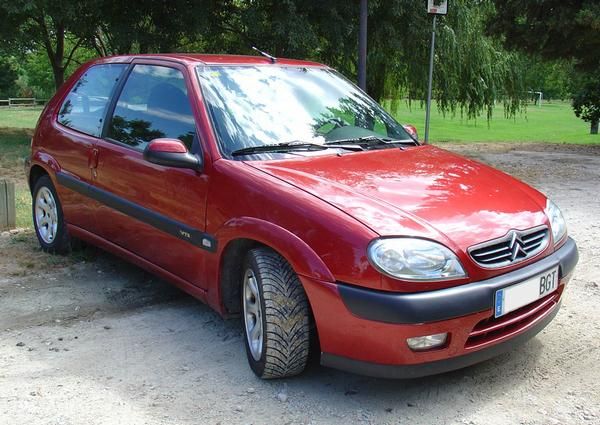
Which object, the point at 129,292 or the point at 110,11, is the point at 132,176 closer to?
the point at 129,292

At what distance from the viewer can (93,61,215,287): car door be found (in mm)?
3686

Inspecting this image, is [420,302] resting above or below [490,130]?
above

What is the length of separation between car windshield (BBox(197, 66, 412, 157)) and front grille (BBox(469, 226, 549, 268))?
4.29 feet

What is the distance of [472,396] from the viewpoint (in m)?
3.08

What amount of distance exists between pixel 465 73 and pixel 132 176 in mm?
12841

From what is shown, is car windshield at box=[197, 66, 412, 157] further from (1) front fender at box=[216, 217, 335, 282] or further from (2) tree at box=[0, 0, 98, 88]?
(2) tree at box=[0, 0, 98, 88]

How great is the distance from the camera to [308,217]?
295cm

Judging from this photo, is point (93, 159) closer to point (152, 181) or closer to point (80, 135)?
point (80, 135)

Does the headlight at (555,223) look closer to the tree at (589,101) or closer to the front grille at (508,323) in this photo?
the front grille at (508,323)

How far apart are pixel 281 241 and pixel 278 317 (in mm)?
373

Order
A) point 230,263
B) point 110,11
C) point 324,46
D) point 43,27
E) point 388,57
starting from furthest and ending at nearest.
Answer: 1. point 43,27
2. point 388,57
3. point 324,46
4. point 110,11
5. point 230,263

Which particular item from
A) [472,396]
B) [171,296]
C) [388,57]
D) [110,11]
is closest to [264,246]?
[472,396]

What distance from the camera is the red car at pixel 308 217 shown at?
2.79m

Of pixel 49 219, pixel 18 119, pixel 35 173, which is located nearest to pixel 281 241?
pixel 49 219
